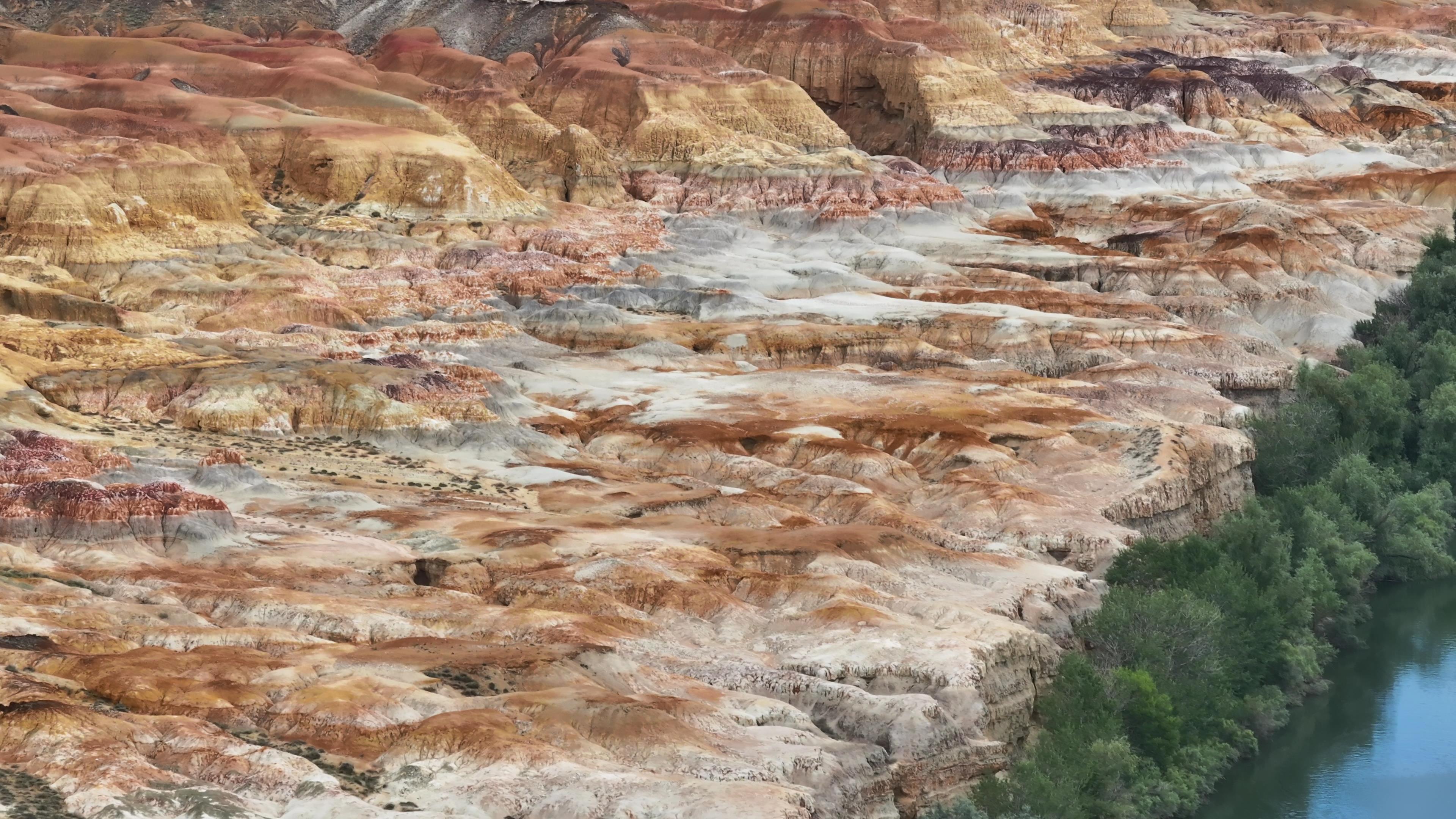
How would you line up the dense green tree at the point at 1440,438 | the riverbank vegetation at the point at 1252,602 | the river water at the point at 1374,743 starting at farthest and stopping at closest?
the dense green tree at the point at 1440,438 < the river water at the point at 1374,743 < the riverbank vegetation at the point at 1252,602

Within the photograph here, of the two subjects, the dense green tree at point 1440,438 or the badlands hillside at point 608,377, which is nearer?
the badlands hillside at point 608,377

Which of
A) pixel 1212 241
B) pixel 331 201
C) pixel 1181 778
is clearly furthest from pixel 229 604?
pixel 1212 241

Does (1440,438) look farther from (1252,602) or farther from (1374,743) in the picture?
(1374,743)

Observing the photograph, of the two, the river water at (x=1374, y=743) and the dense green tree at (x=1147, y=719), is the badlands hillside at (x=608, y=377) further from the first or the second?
the river water at (x=1374, y=743)

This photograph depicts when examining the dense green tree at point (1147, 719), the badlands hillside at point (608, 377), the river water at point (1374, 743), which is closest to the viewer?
the badlands hillside at point (608, 377)

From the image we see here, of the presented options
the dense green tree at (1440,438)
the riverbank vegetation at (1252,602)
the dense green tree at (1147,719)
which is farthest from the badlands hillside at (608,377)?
the dense green tree at (1440,438)

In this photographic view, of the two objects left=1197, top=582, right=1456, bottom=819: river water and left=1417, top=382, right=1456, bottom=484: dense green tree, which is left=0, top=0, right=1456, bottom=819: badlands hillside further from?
left=1417, top=382, right=1456, bottom=484: dense green tree

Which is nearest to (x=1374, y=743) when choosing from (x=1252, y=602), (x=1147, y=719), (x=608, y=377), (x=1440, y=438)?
(x=1252, y=602)

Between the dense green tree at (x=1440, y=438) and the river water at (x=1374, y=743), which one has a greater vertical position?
the dense green tree at (x=1440, y=438)
